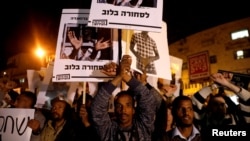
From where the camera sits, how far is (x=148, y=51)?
468cm

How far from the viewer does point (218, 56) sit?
25.2m

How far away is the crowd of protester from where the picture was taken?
11.3ft

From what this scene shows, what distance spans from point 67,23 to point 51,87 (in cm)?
143

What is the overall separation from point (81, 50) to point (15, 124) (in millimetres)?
1334

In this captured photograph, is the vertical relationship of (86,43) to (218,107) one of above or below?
above

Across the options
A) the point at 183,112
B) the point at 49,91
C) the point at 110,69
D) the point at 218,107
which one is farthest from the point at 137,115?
the point at 49,91

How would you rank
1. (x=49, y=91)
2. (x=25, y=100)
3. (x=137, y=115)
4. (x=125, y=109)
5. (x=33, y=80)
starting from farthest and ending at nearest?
(x=33, y=80) < (x=49, y=91) < (x=25, y=100) < (x=137, y=115) < (x=125, y=109)

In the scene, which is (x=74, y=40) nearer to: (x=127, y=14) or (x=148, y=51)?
(x=127, y=14)

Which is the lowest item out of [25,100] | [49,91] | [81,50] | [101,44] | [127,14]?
[25,100]

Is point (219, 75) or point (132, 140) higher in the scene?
point (219, 75)

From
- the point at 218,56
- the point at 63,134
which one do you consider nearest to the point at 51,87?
the point at 63,134

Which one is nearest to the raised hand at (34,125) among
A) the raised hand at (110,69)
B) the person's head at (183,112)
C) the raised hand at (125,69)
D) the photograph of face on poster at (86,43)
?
the photograph of face on poster at (86,43)

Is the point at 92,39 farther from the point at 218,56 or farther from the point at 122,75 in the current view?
the point at 218,56

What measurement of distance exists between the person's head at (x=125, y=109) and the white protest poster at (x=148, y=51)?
35.0 inches
